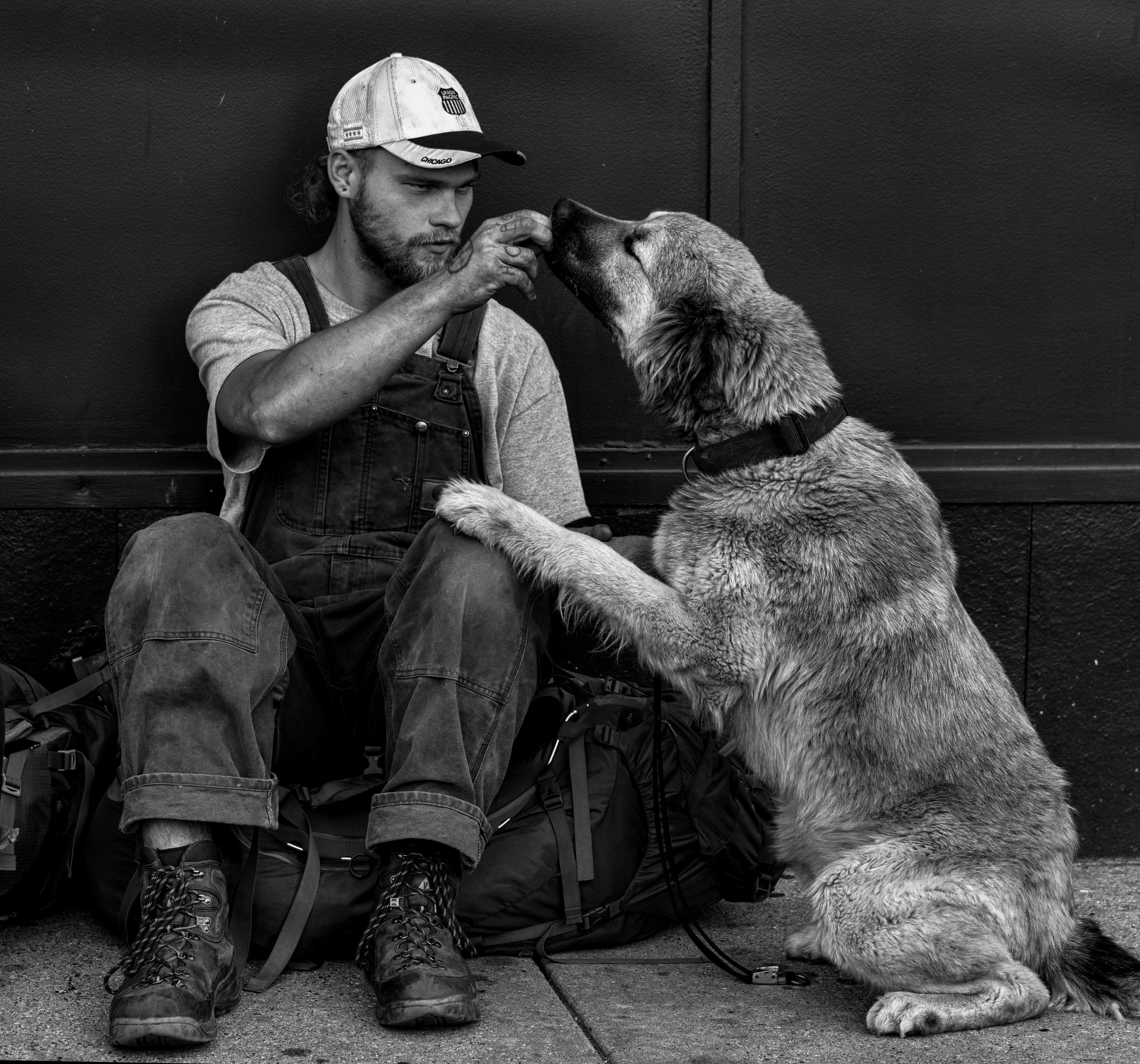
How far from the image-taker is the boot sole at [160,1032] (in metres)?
2.56

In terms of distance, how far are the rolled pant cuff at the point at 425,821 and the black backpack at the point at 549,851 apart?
0.29 metres

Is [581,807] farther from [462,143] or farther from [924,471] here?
[462,143]

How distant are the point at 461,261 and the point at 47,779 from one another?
1.56 meters

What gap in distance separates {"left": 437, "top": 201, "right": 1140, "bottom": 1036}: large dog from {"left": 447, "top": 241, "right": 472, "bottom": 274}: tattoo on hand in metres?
0.47

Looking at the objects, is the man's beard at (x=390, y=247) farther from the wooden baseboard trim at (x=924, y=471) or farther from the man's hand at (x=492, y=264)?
the wooden baseboard trim at (x=924, y=471)

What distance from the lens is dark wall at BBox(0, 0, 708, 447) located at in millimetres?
3982

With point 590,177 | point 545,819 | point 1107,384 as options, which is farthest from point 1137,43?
point 545,819

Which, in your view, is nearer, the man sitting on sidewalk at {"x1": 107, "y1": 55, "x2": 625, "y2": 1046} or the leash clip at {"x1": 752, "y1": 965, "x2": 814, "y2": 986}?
the man sitting on sidewalk at {"x1": 107, "y1": 55, "x2": 625, "y2": 1046}

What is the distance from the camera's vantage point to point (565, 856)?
10.7ft

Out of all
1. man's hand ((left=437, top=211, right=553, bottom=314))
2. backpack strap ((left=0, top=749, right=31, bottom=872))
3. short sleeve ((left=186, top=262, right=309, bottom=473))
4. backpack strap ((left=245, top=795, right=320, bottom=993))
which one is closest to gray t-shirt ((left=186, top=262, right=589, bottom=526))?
short sleeve ((left=186, top=262, right=309, bottom=473))

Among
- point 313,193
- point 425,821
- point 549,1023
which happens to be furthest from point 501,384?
point 549,1023

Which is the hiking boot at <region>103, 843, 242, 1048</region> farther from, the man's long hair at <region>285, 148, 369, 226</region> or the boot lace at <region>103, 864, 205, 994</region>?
the man's long hair at <region>285, 148, 369, 226</region>

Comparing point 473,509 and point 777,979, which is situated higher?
point 473,509

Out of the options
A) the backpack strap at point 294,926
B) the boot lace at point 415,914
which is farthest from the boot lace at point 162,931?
the boot lace at point 415,914
